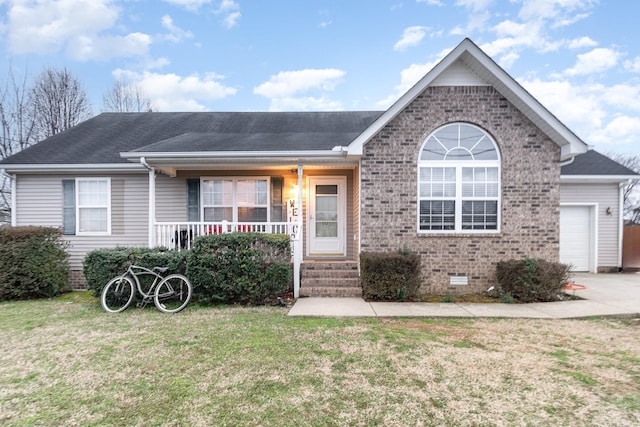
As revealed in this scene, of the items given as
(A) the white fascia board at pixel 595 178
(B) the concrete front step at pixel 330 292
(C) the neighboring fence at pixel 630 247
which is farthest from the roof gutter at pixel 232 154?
(C) the neighboring fence at pixel 630 247

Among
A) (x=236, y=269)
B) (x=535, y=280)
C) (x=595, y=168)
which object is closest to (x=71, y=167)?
(x=236, y=269)

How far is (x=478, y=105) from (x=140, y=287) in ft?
26.8

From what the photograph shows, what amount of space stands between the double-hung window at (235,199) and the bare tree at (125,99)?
18.4 metres

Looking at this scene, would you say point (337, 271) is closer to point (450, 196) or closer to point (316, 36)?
point (450, 196)

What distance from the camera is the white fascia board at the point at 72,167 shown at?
27.2 ft

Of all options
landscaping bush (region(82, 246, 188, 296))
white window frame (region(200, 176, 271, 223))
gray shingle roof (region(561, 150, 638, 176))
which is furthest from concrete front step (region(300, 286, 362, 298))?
gray shingle roof (region(561, 150, 638, 176))

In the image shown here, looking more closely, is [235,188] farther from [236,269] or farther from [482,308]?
[482,308]

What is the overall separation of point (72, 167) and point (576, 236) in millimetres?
15301

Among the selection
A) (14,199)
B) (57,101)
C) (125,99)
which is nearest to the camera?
(14,199)

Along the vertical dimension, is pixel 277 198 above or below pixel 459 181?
below

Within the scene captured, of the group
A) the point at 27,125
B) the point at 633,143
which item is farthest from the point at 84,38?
the point at 633,143

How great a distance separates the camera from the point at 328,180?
934cm

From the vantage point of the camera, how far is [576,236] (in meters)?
10.5

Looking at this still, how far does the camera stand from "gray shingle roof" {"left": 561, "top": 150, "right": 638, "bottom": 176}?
10078 mm
